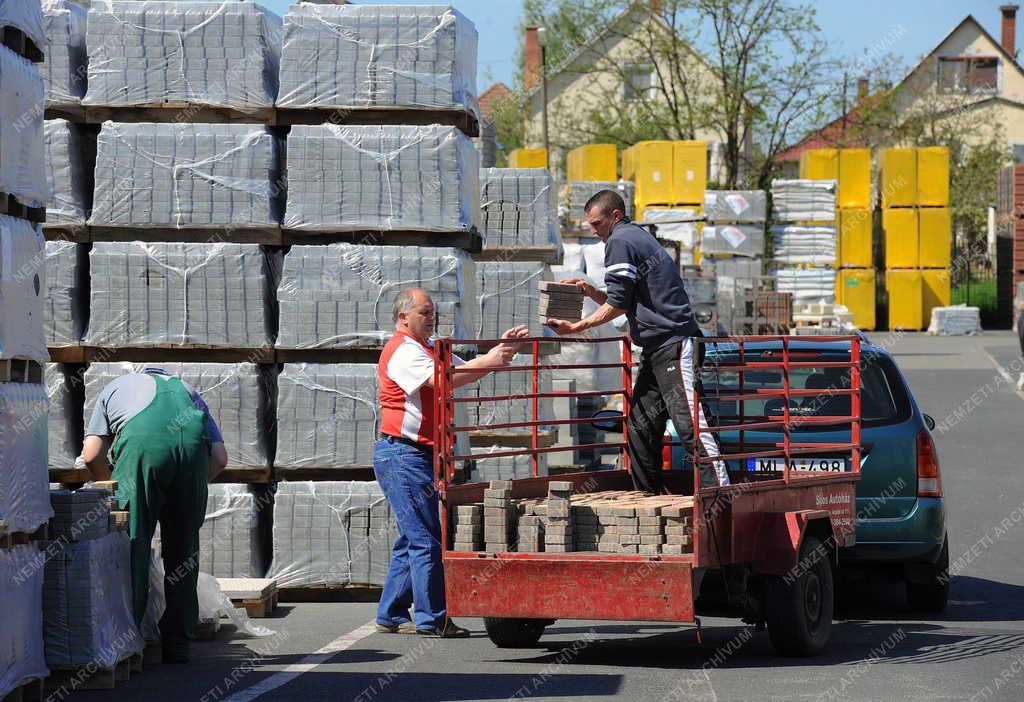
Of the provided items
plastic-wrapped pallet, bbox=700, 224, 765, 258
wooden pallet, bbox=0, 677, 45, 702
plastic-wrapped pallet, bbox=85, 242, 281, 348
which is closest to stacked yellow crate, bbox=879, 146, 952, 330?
plastic-wrapped pallet, bbox=700, 224, 765, 258

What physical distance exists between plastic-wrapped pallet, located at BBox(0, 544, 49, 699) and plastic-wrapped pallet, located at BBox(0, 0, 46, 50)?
2.23 m

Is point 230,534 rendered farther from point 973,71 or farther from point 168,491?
point 973,71

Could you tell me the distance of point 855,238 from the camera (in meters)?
38.4

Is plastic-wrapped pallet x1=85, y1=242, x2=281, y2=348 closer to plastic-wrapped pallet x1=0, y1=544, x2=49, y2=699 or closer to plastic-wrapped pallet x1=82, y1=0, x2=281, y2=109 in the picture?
plastic-wrapped pallet x1=82, y1=0, x2=281, y2=109

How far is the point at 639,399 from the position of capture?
8477mm

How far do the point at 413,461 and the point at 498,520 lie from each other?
3.42 feet

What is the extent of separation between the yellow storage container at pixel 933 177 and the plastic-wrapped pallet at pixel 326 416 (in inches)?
1200

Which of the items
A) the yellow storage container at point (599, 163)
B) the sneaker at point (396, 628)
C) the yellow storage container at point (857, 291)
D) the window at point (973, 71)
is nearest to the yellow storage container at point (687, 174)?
the yellow storage container at point (599, 163)

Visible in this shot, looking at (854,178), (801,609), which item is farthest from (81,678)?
(854,178)

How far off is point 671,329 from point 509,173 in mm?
4134

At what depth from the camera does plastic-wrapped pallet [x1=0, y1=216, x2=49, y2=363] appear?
6664 millimetres

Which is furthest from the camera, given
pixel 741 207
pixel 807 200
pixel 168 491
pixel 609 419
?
pixel 807 200

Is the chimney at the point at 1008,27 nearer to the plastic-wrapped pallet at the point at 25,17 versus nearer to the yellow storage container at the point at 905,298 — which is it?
the yellow storage container at the point at 905,298

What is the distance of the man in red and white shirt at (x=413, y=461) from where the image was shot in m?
8.46
